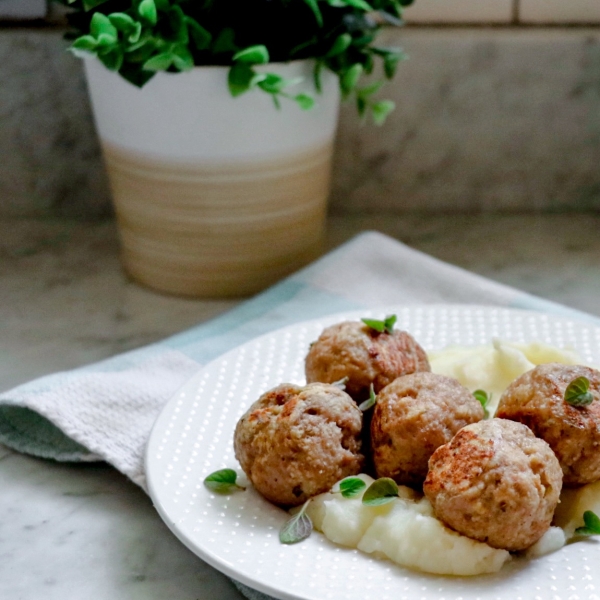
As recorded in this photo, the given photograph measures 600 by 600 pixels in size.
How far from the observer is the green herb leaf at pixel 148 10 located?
121 centimetres

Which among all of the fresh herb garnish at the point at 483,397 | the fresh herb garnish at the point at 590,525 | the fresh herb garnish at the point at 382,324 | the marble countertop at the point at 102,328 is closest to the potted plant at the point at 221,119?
the marble countertop at the point at 102,328

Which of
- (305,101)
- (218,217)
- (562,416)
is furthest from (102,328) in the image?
(562,416)

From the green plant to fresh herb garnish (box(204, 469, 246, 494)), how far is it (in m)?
0.60

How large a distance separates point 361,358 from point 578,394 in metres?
0.24

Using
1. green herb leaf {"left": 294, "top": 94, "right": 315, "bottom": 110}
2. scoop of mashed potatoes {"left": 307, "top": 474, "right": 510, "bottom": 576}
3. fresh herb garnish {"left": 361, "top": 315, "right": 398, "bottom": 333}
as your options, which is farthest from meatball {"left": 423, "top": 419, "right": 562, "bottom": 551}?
green herb leaf {"left": 294, "top": 94, "right": 315, "bottom": 110}

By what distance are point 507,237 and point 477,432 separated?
1.03 meters

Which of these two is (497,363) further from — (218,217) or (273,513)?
(218,217)

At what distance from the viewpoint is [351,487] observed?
0.90 metres

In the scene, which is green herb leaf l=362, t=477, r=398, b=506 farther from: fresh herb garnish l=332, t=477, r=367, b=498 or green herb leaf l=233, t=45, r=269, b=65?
green herb leaf l=233, t=45, r=269, b=65

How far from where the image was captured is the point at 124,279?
65.8 inches

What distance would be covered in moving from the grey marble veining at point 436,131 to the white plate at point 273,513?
2.21 ft

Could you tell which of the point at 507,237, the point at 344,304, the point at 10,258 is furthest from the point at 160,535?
the point at 507,237

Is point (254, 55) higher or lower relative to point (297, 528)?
higher

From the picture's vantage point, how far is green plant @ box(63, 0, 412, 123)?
1258 mm
